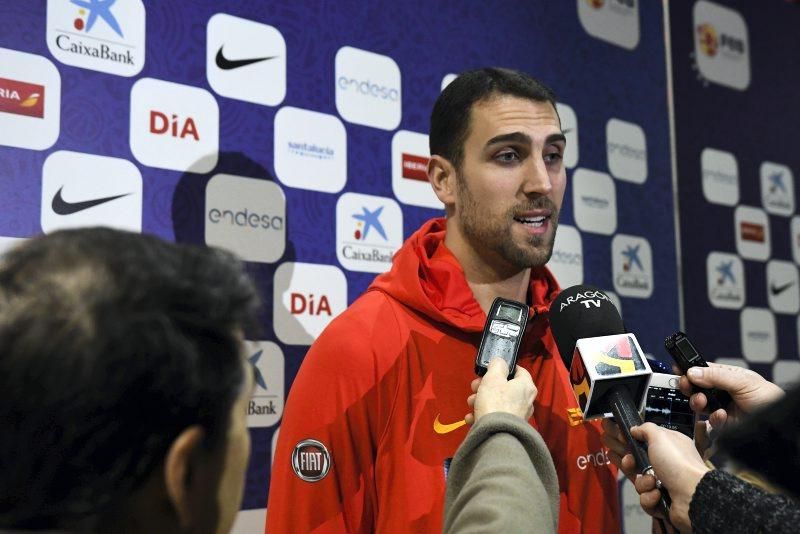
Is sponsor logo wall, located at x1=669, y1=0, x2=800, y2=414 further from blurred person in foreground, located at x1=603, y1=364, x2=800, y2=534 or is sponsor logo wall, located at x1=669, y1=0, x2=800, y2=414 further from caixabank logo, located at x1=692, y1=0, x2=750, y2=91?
blurred person in foreground, located at x1=603, y1=364, x2=800, y2=534

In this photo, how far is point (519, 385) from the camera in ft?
3.64

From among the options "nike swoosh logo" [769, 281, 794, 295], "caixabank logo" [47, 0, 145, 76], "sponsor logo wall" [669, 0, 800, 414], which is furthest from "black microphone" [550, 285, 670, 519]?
"nike swoosh logo" [769, 281, 794, 295]

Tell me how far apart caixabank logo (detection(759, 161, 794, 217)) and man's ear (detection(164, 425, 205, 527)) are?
293cm

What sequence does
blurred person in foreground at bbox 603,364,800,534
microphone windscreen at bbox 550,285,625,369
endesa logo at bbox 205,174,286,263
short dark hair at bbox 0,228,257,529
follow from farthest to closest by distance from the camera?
endesa logo at bbox 205,174,286,263, microphone windscreen at bbox 550,285,625,369, blurred person in foreground at bbox 603,364,800,534, short dark hair at bbox 0,228,257,529

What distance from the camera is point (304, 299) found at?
1.90m

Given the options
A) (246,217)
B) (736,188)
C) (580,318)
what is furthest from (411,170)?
(736,188)

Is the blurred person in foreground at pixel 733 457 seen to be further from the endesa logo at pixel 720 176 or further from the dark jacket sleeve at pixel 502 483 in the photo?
the endesa logo at pixel 720 176

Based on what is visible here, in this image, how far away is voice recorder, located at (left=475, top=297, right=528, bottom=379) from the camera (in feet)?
3.92

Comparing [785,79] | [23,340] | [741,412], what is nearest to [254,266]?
[741,412]

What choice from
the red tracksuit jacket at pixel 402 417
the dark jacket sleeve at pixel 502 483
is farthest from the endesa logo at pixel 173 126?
the dark jacket sleeve at pixel 502 483

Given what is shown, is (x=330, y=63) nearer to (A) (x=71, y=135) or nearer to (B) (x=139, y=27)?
(B) (x=139, y=27)

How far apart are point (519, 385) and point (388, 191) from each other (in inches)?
41.7

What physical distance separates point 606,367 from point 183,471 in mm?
746

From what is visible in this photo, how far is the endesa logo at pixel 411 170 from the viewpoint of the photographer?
6.94 ft
